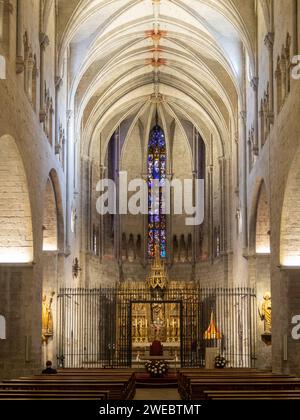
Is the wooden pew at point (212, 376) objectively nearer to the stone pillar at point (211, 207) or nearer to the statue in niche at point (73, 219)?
the statue in niche at point (73, 219)

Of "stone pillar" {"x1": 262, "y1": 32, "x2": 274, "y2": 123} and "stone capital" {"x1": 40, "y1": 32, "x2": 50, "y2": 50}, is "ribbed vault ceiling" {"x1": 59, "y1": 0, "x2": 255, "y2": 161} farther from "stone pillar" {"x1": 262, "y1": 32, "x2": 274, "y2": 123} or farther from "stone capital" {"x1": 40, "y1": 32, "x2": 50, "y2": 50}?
"stone pillar" {"x1": 262, "y1": 32, "x2": 274, "y2": 123}

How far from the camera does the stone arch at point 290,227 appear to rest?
22875 millimetres

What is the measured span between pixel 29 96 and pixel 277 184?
8.04 metres

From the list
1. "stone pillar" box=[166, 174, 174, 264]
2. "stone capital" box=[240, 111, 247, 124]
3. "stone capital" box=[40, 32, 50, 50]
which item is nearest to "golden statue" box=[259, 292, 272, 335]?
"stone capital" box=[240, 111, 247, 124]

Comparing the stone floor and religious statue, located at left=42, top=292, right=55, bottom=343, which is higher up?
religious statue, located at left=42, top=292, right=55, bottom=343

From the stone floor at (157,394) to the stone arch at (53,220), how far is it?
857 centimetres

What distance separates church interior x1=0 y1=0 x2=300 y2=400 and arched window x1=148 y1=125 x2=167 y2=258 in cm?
9

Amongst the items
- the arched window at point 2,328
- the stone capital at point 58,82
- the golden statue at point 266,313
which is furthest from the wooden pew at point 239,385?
the stone capital at point 58,82

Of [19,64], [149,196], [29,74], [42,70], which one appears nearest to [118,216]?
[149,196]

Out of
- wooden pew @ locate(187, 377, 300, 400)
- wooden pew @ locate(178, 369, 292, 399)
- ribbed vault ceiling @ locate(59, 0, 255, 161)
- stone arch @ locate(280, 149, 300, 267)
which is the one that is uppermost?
ribbed vault ceiling @ locate(59, 0, 255, 161)

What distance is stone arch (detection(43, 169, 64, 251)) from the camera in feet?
101
